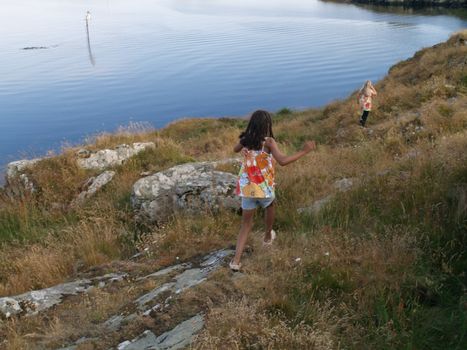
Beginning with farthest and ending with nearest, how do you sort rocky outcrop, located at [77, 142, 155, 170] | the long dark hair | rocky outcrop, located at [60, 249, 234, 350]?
rocky outcrop, located at [77, 142, 155, 170]
the long dark hair
rocky outcrop, located at [60, 249, 234, 350]

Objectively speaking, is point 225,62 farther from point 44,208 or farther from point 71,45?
point 44,208

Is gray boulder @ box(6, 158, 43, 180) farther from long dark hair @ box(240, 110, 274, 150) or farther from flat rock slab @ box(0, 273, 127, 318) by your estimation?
long dark hair @ box(240, 110, 274, 150)

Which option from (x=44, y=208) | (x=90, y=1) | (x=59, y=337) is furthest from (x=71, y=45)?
(x=90, y=1)

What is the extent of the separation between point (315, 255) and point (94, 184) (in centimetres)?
754

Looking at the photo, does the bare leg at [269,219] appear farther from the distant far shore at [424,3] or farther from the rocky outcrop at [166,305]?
the distant far shore at [424,3]

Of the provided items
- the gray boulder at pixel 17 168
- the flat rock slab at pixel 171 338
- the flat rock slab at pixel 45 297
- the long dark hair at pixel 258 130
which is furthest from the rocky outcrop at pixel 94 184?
the flat rock slab at pixel 171 338

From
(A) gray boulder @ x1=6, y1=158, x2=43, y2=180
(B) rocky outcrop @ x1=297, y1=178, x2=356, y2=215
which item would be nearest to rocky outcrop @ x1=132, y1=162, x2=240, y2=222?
(B) rocky outcrop @ x1=297, y1=178, x2=356, y2=215

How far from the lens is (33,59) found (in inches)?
1967

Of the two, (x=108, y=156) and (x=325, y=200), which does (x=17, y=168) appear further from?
(x=325, y=200)

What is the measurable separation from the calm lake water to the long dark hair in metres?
16.4

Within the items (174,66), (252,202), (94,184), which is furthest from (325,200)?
(174,66)

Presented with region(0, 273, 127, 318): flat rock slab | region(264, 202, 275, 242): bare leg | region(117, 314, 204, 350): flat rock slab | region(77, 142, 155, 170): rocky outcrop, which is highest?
region(264, 202, 275, 242): bare leg

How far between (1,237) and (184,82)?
36.6 metres

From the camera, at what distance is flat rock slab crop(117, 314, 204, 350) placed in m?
3.76
